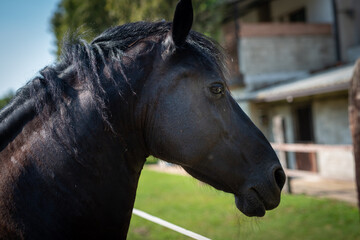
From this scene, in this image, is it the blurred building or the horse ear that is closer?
the horse ear

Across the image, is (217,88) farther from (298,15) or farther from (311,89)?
(298,15)

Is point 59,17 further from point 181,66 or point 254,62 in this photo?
point 181,66

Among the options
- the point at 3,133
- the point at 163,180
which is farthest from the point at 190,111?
the point at 163,180

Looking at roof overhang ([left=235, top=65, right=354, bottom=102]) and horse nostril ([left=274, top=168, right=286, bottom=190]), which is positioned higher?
horse nostril ([left=274, top=168, right=286, bottom=190])

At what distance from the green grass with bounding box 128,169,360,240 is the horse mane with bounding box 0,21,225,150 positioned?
3.00 meters

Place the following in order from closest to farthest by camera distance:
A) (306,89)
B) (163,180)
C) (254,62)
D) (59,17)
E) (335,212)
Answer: (335,212), (306,89), (163,180), (254,62), (59,17)

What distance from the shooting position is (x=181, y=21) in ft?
4.89

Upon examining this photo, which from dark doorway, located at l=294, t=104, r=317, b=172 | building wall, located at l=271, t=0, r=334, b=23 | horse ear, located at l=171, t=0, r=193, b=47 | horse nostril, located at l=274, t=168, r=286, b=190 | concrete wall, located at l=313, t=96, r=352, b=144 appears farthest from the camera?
building wall, located at l=271, t=0, r=334, b=23

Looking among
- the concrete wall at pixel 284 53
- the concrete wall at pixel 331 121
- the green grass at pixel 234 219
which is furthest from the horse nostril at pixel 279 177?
the concrete wall at pixel 284 53

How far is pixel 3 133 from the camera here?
155 cm

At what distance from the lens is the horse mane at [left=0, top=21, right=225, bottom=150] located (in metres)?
1.51

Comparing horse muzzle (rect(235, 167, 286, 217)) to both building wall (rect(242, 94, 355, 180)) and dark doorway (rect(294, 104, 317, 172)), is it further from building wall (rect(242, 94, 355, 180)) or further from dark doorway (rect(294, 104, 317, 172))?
dark doorway (rect(294, 104, 317, 172))

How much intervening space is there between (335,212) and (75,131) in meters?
6.37

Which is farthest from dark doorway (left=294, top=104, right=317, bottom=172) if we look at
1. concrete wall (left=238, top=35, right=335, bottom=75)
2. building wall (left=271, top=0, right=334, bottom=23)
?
building wall (left=271, top=0, right=334, bottom=23)
